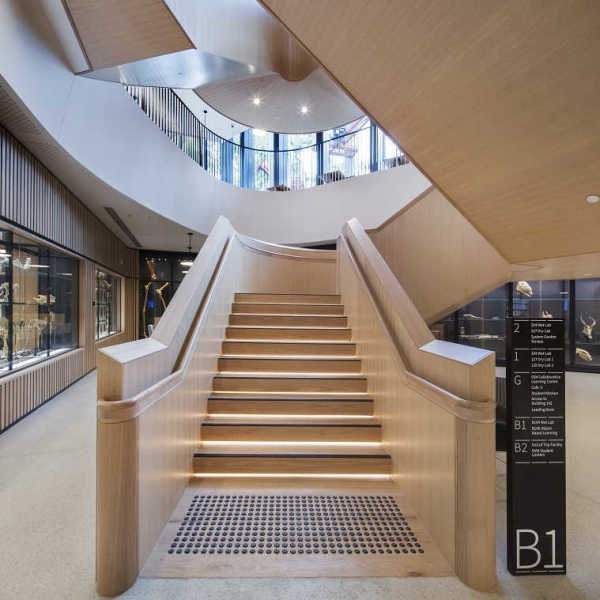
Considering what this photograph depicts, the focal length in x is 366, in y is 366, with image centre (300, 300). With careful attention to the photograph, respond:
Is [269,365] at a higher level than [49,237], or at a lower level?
lower

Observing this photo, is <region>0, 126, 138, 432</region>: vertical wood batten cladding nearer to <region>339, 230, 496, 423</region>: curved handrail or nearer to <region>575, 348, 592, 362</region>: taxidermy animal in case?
<region>339, 230, 496, 423</region>: curved handrail

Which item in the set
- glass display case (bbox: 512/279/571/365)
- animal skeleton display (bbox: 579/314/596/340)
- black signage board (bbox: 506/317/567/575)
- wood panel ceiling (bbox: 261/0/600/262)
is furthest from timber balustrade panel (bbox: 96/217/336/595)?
animal skeleton display (bbox: 579/314/596/340)

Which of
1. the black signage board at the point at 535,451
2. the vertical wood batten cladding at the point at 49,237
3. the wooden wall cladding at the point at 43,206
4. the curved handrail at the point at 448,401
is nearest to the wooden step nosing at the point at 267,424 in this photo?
the curved handrail at the point at 448,401

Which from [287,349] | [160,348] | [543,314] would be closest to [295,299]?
[287,349]

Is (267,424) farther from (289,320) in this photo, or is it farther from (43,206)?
(43,206)

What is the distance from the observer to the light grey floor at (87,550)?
1.69m

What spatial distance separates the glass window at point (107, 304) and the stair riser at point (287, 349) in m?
5.28

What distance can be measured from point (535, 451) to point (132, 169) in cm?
658

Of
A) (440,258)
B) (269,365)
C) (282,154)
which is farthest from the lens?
(282,154)

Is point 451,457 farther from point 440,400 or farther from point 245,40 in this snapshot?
point 245,40

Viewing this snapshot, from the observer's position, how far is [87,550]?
199 centimetres

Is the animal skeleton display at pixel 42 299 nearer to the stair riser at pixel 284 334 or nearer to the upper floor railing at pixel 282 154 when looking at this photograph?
the stair riser at pixel 284 334

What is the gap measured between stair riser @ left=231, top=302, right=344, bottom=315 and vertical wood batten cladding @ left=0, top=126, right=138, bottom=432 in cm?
276

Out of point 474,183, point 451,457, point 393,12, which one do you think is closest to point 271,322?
point 474,183
